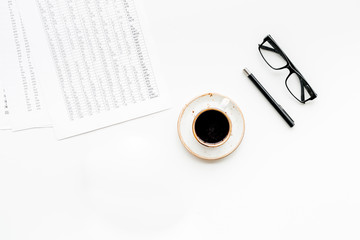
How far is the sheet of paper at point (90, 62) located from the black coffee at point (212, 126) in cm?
11

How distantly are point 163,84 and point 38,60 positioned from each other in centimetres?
30

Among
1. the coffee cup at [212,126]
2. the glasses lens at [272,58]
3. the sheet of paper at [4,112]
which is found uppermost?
the sheet of paper at [4,112]

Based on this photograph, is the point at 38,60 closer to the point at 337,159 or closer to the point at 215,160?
the point at 215,160

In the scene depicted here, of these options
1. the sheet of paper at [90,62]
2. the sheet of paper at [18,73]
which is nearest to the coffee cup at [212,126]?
the sheet of paper at [90,62]

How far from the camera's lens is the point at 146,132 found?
0.65 meters

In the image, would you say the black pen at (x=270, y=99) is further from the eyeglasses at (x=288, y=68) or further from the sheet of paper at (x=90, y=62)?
the sheet of paper at (x=90, y=62)

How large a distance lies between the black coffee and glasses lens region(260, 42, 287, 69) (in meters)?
0.20

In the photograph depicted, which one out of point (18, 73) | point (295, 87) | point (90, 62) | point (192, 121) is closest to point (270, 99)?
point (295, 87)

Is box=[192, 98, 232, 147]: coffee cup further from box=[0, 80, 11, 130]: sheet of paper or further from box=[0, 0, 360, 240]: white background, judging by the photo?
box=[0, 80, 11, 130]: sheet of paper

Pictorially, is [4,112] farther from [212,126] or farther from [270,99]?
[270,99]

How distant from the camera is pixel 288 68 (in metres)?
0.64

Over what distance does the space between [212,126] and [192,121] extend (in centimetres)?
5

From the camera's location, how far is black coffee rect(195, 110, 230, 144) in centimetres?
59

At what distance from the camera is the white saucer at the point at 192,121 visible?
621 mm
